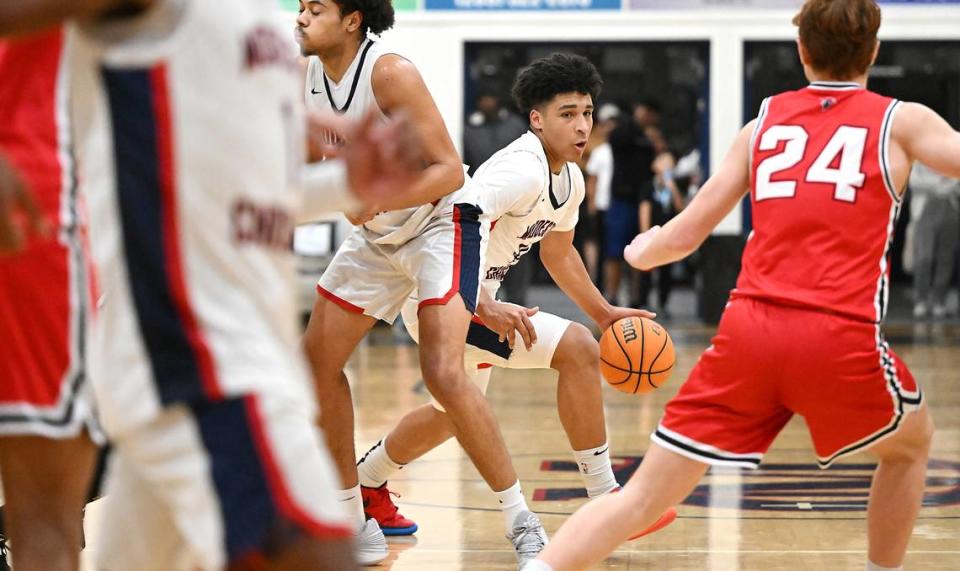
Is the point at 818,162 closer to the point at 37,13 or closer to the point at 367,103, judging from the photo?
the point at 367,103

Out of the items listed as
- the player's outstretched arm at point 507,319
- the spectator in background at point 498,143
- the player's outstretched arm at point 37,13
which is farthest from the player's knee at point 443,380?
the spectator in background at point 498,143

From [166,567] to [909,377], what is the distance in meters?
1.93

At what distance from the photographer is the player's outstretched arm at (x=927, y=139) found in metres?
3.27

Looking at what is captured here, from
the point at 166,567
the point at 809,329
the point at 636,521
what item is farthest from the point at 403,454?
the point at 166,567

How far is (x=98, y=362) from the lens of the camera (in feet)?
7.19

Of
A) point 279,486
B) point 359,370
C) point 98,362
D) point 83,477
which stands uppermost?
point 98,362

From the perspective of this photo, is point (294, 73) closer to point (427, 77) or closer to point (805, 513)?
point (805, 513)

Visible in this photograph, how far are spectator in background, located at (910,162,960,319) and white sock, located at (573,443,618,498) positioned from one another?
30.1 feet

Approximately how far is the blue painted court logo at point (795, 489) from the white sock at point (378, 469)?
2.51 ft

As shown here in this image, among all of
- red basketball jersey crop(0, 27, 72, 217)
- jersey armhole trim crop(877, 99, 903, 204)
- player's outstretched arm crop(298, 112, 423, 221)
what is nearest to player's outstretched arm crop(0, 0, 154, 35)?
player's outstretched arm crop(298, 112, 423, 221)

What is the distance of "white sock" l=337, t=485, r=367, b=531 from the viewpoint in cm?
481

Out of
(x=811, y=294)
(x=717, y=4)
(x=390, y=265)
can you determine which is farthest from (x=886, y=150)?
(x=717, y=4)

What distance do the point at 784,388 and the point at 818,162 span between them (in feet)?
1.83

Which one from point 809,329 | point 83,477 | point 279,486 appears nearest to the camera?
point 279,486
